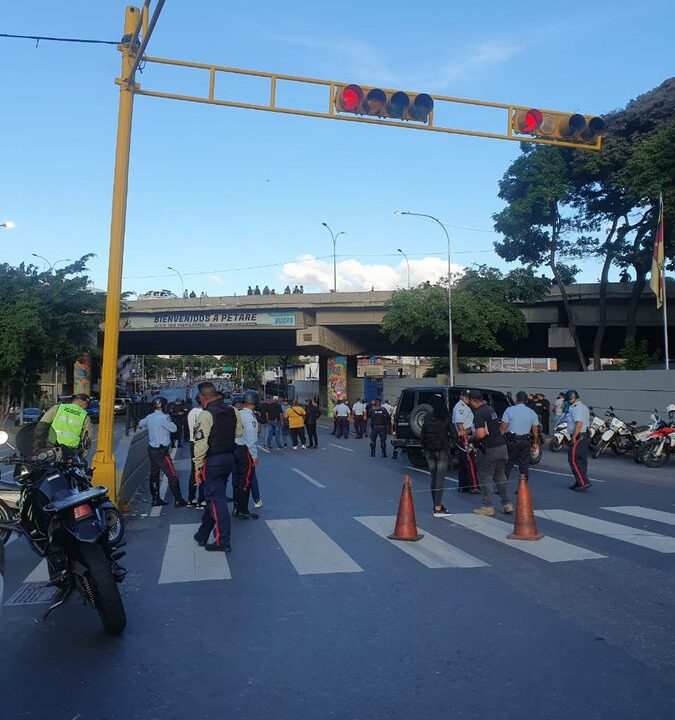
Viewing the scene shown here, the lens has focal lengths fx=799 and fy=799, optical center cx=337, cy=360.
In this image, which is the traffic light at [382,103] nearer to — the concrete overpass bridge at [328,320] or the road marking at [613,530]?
the road marking at [613,530]

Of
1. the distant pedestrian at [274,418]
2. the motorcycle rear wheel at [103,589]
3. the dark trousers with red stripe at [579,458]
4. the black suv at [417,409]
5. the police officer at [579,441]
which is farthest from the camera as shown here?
the distant pedestrian at [274,418]

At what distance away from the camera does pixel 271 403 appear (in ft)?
83.5

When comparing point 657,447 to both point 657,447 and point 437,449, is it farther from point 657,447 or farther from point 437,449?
point 437,449

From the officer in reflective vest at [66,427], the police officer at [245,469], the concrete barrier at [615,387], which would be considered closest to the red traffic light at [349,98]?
the police officer at [245,469]

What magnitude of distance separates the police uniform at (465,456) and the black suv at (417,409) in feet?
12.7

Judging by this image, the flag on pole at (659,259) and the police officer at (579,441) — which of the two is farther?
the flag on pole at (659,259)

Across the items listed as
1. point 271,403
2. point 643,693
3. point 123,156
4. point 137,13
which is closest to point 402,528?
point 643,693

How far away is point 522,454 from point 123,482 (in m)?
6.56

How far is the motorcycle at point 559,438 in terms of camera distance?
2198 centimetres

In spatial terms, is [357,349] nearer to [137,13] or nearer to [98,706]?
[137,13]

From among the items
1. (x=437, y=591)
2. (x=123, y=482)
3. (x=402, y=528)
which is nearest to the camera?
(x=437, y=591)

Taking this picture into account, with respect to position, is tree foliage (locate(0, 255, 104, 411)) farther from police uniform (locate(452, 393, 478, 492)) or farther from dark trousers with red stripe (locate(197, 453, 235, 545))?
dark trousers with red stripe (locate(197, 453, 235, 545))

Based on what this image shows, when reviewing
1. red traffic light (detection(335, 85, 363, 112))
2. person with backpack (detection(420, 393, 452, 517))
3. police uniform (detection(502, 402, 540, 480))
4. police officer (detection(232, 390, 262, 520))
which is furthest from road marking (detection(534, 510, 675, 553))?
red traffic light (detection(335, 85, 363, 112))

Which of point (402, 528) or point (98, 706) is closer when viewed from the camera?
point (98, 706)
